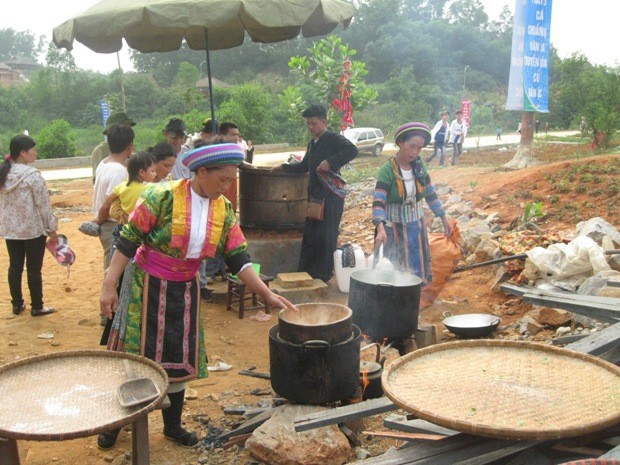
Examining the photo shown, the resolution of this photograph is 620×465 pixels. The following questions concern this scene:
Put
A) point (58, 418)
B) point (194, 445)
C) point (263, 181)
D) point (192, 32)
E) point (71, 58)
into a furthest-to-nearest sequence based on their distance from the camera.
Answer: point (71, 58) < point (192, 32) < point (263, 181) < point (194, 445) < point (58, 418)

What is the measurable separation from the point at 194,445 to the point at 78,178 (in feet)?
51.3

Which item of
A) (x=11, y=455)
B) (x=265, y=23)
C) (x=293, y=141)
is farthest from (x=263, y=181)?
(x=293, y=141)

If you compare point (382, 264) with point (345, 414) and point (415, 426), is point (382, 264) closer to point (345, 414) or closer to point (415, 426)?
point (345, 414)

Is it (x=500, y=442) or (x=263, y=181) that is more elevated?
(x=263, y=181)

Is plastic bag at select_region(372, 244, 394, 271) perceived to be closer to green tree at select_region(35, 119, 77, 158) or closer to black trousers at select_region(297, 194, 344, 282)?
black trousers at select_region(297, 194, 344, 282)

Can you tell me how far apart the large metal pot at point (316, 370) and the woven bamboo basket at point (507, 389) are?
2.85ft

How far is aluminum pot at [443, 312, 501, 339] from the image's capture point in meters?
5.16

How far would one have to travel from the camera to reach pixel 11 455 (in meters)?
2.46

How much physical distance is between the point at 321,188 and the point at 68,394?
431 cm

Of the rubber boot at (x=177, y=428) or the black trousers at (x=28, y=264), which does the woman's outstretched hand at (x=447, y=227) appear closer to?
the rubber boot at (x=177, y=428)

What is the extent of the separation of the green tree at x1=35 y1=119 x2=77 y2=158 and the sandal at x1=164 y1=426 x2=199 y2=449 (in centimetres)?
2277

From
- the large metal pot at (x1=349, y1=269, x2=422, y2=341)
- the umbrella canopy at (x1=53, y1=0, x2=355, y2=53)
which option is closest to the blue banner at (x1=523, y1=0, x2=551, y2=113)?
the umbrella canopy at (x1=53, y1=0, x2=355, y2=53)

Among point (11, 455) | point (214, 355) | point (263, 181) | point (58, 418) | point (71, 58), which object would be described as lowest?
point (214, 355)

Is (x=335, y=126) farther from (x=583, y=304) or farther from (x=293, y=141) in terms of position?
(x=293, y=141)
